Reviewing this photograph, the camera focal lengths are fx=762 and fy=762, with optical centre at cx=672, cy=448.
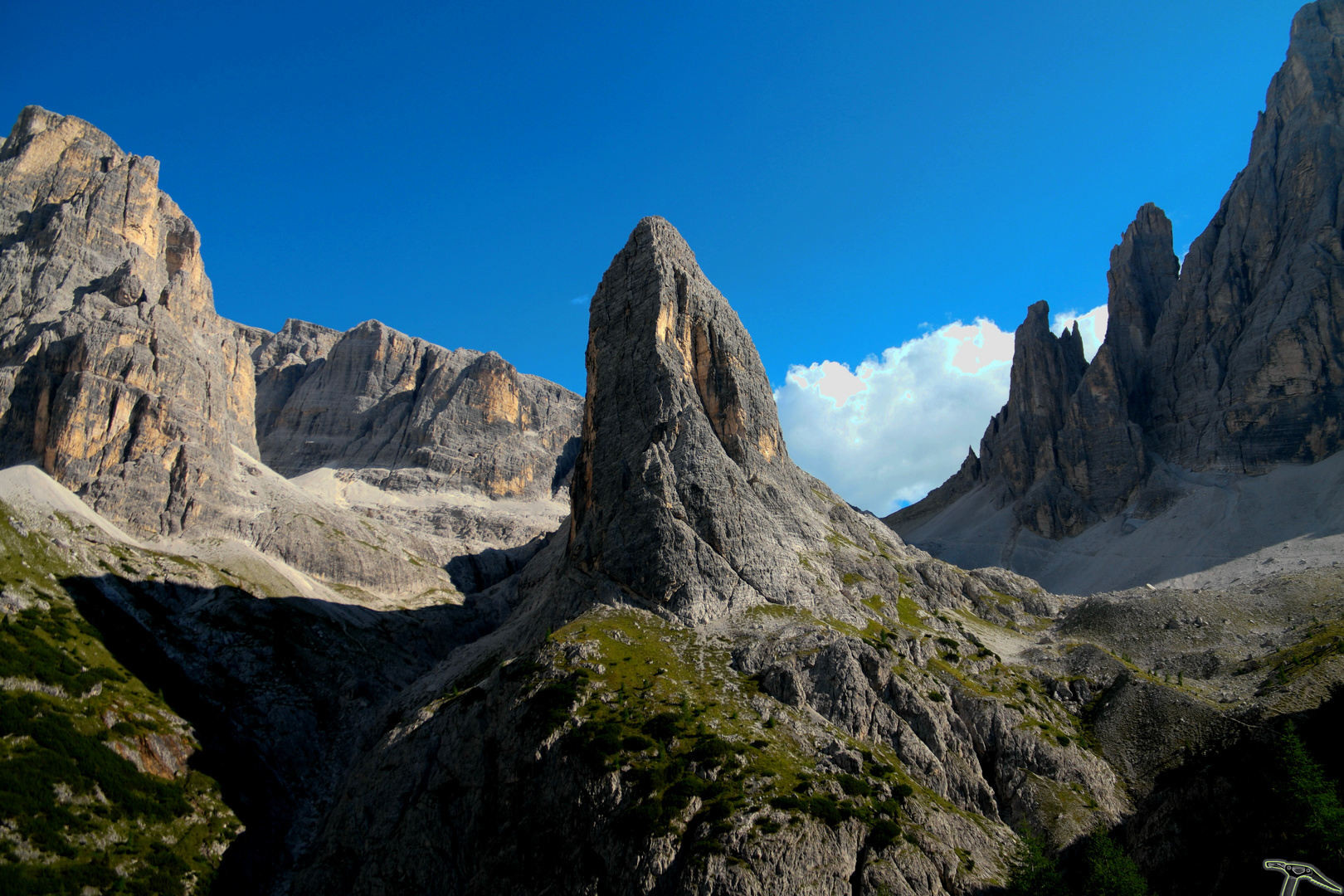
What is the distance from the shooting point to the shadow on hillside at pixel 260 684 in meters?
81.2

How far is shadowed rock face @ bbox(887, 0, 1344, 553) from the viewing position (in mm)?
157250

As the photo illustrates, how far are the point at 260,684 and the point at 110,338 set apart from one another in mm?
71345

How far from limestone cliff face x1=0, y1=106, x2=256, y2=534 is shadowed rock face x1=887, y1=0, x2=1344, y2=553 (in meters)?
175

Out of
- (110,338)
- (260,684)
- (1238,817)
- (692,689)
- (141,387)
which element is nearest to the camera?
(1238,817)

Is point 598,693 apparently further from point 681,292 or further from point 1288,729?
point 681,292

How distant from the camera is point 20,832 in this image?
2451 inches

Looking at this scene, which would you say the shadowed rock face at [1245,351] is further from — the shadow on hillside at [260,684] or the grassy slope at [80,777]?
the grassy slope at [80,777]

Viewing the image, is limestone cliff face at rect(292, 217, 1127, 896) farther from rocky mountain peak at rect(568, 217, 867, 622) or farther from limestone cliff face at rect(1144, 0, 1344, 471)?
limestone cliff face at rect(1144, 0, 1344, 471)

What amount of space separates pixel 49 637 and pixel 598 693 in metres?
62.9

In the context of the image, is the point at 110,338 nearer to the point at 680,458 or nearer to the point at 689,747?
the point at 680,458

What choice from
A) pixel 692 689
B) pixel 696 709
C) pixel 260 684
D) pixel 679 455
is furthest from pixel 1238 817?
pixel 260 684

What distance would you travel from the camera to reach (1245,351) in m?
168

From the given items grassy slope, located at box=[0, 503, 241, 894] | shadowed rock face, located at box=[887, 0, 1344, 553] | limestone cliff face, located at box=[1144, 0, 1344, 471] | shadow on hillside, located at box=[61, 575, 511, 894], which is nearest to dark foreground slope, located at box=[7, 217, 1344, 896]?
shadow on hillside, located at box=[61, 575, 511, 894]

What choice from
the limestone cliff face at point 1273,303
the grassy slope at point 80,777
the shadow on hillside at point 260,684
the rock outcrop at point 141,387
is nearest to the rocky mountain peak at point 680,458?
the shadow on hillside at point 260,684
